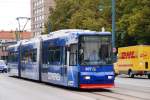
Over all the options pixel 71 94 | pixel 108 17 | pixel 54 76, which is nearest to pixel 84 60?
pixel 71 94

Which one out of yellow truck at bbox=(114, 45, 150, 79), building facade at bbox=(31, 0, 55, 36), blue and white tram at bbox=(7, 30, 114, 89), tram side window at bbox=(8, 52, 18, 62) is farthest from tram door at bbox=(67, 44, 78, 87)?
building facade at bbox=(31, 0, 55, 36)

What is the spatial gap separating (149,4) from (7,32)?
141 m

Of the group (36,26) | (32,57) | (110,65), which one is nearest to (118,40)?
(32,57)

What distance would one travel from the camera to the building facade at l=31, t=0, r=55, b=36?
557 ft

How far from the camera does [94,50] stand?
977 inches

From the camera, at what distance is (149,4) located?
5688cm

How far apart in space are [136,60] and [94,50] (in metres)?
20.9

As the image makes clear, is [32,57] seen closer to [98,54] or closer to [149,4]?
[98,54]

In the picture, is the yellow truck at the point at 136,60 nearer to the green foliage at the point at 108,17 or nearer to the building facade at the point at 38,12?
the green foliage at the point at 108,17

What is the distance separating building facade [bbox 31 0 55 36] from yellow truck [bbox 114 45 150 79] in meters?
121

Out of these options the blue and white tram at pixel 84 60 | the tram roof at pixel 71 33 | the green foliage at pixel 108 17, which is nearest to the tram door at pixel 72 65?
the blue and white tram at pixel 84 60

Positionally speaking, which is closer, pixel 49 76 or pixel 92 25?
pixel 49 76

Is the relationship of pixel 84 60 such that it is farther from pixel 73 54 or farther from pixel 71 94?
pixel 71 94

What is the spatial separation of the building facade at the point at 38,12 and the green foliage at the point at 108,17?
8516cm
